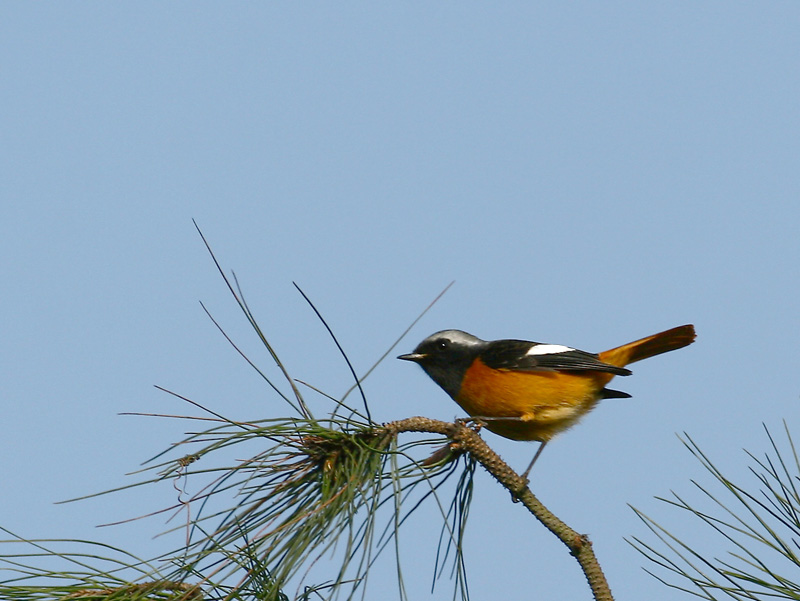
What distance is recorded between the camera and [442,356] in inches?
201

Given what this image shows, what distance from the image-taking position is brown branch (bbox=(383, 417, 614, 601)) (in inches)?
97.3

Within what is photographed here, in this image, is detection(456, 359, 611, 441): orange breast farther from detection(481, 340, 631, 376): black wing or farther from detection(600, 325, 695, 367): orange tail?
detection(600, 325, 695, 367): orange tail

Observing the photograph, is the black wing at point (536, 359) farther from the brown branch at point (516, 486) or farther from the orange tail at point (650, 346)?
the brown branch at point (516, 486)

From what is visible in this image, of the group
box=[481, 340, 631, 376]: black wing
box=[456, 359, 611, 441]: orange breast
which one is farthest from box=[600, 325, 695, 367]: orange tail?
box=[456, 359, 611, 441]: orange breast

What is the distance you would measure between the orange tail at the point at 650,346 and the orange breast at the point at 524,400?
1.59 feet

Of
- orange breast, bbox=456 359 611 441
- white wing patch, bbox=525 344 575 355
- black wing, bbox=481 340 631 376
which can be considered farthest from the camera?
white wing patch, bbox=525 344 575 355

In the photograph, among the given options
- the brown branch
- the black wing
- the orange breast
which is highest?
the black wing

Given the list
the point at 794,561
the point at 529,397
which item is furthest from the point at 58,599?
the point at 529,397

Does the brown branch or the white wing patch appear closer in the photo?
the brown branch

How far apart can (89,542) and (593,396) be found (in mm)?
3498

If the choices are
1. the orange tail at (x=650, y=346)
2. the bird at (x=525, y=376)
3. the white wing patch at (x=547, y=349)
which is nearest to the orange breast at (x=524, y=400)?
the bird at (x=525, y=376)

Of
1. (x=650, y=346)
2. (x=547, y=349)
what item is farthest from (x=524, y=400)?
(x=650, y=346)

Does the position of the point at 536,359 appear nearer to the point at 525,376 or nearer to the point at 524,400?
the point at 525,376

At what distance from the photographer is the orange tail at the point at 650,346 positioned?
17.3ft
